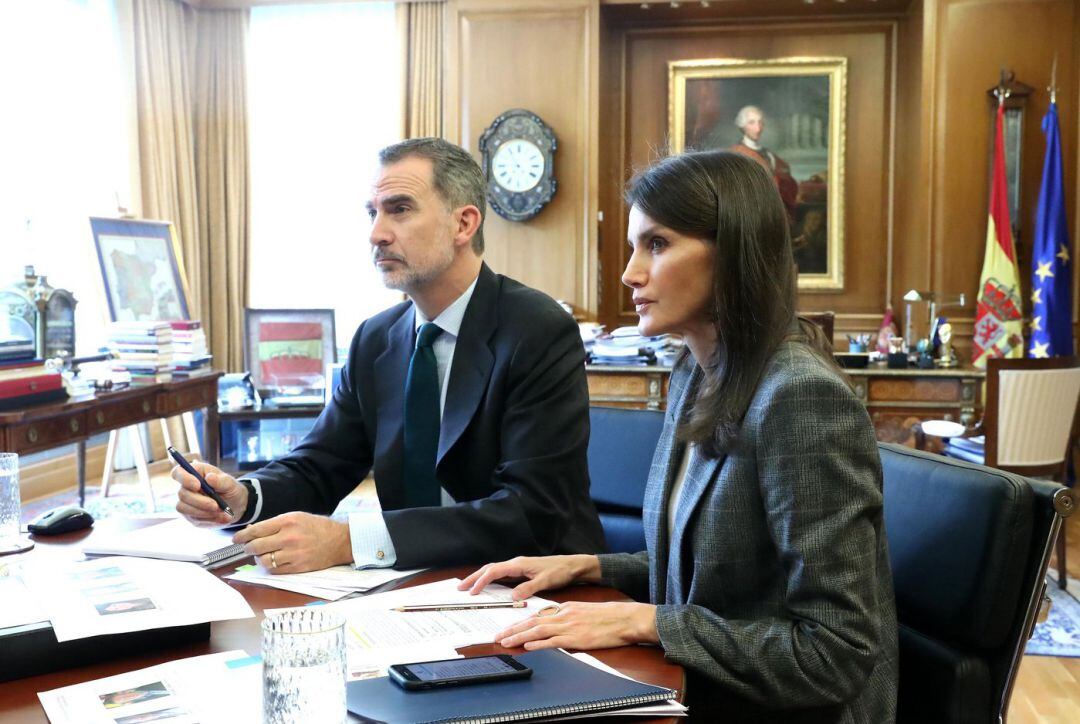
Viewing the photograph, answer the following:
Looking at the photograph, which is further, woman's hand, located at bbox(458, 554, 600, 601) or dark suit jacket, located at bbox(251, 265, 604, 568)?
dark suit jacket, located at bbox(251, 265, 604, 568)

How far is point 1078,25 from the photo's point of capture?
18.8 feet

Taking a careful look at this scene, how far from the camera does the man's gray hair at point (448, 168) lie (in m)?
2.04

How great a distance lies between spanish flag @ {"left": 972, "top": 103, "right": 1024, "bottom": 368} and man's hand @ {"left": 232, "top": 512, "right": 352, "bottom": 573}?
4.89m

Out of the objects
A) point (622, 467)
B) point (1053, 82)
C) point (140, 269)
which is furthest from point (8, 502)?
point (1053, 82)

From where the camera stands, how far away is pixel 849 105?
6430 mm

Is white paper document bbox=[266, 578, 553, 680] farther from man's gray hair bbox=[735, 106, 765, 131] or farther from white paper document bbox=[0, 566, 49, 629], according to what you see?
man's gray hair bbox=[735, 106, 765, 131]

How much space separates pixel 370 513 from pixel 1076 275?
17.9 feet

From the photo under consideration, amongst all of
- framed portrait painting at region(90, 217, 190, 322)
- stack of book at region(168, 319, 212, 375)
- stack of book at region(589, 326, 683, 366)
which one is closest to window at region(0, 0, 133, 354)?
framed portrait painting at region(90, 217, 190, 322)

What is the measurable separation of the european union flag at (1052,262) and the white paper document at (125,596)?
17.7 ft

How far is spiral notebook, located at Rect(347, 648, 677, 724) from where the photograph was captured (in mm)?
909

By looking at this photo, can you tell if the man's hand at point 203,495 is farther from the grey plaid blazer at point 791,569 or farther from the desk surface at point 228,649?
the grey plaid blazer at point 791,569

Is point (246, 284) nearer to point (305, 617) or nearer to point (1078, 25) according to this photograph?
point (1078, 25)

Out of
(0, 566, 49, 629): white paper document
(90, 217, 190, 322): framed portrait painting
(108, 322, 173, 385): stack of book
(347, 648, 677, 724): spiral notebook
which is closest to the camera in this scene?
(347, 648, 677, 724): spiral notebook

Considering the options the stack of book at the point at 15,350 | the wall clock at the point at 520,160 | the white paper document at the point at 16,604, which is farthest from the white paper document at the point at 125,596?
the wall clock at the point at 520,160
